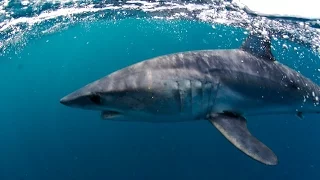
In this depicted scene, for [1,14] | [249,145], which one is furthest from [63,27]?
[249,145]

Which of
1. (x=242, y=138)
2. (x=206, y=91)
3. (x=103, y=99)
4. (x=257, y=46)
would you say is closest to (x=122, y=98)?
(x=103, y=99)

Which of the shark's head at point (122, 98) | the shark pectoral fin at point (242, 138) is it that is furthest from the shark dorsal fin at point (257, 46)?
the shark's head at point (122, 98)

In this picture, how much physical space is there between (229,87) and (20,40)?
1349 centimetres

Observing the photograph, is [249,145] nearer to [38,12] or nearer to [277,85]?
[277,85]

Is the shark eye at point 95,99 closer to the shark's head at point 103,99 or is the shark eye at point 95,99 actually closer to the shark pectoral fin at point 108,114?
the shark's head at point 103,99

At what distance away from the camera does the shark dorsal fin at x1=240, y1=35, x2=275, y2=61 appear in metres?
3.99

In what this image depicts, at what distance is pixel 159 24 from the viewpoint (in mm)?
15406

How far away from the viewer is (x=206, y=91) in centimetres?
331

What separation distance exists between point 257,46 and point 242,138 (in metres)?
1.52

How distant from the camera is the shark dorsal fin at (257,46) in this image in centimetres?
399

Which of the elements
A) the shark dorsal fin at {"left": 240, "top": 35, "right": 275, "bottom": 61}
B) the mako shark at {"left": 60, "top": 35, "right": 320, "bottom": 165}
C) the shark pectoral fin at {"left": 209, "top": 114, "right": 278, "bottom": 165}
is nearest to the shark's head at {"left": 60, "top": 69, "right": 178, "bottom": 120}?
the mako shark at {"left": 60, "top": 35, "right": 320, "bottom": 165}

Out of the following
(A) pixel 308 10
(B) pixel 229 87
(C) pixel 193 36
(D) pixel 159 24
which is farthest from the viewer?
(C) pixel 193 36

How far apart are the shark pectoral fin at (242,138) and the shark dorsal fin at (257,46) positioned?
1038mm

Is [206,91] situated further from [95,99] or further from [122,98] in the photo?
[95,99]
